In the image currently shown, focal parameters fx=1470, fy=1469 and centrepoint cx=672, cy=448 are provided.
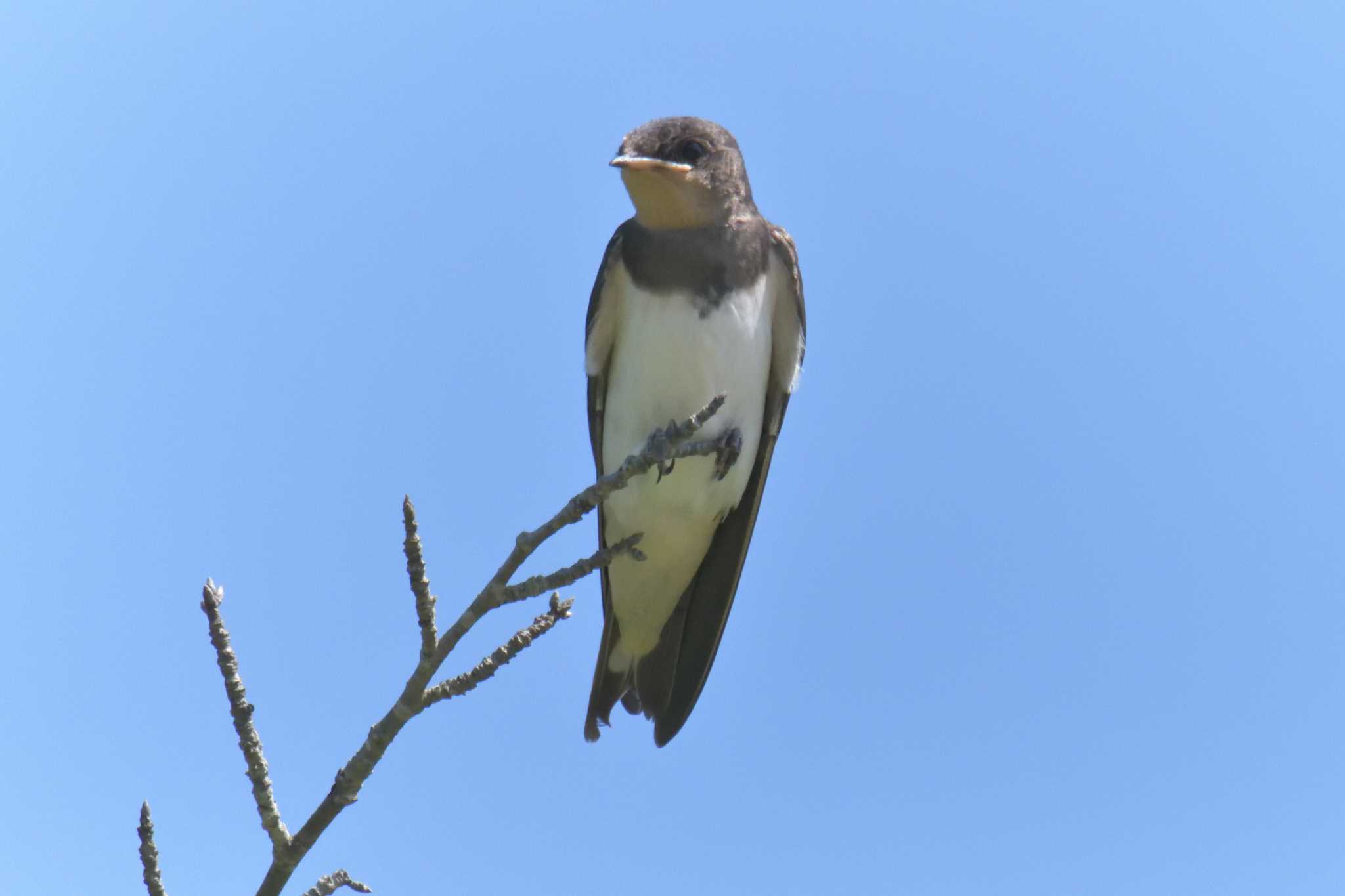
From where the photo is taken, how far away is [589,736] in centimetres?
657

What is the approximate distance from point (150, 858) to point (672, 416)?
3.49m

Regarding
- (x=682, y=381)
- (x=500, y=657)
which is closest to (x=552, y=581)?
(x=500, y=657)

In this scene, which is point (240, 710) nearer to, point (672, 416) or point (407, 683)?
point (407, 683)

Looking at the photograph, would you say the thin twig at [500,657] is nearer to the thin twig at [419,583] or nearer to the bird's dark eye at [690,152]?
the thin twig at [419,583]

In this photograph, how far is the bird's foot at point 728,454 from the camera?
21.2 ft

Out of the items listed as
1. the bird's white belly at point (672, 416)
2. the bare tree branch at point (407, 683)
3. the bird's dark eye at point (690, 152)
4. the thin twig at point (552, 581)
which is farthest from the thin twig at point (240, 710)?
the bird's dark eye at point (690, 152)

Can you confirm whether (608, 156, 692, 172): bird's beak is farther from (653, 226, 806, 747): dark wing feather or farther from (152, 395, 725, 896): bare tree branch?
(152, 395, 725, 896): bare tree branch

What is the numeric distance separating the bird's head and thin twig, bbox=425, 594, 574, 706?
9.87ft

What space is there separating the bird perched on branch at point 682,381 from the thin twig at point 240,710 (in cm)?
314

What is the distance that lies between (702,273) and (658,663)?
1884 millimetres

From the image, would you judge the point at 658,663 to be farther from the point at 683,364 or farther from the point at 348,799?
the point at 348,799

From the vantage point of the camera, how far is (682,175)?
652 cm

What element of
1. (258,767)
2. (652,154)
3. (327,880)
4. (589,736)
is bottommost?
(327,880)

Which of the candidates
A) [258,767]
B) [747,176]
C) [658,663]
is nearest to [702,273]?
[747,176]
